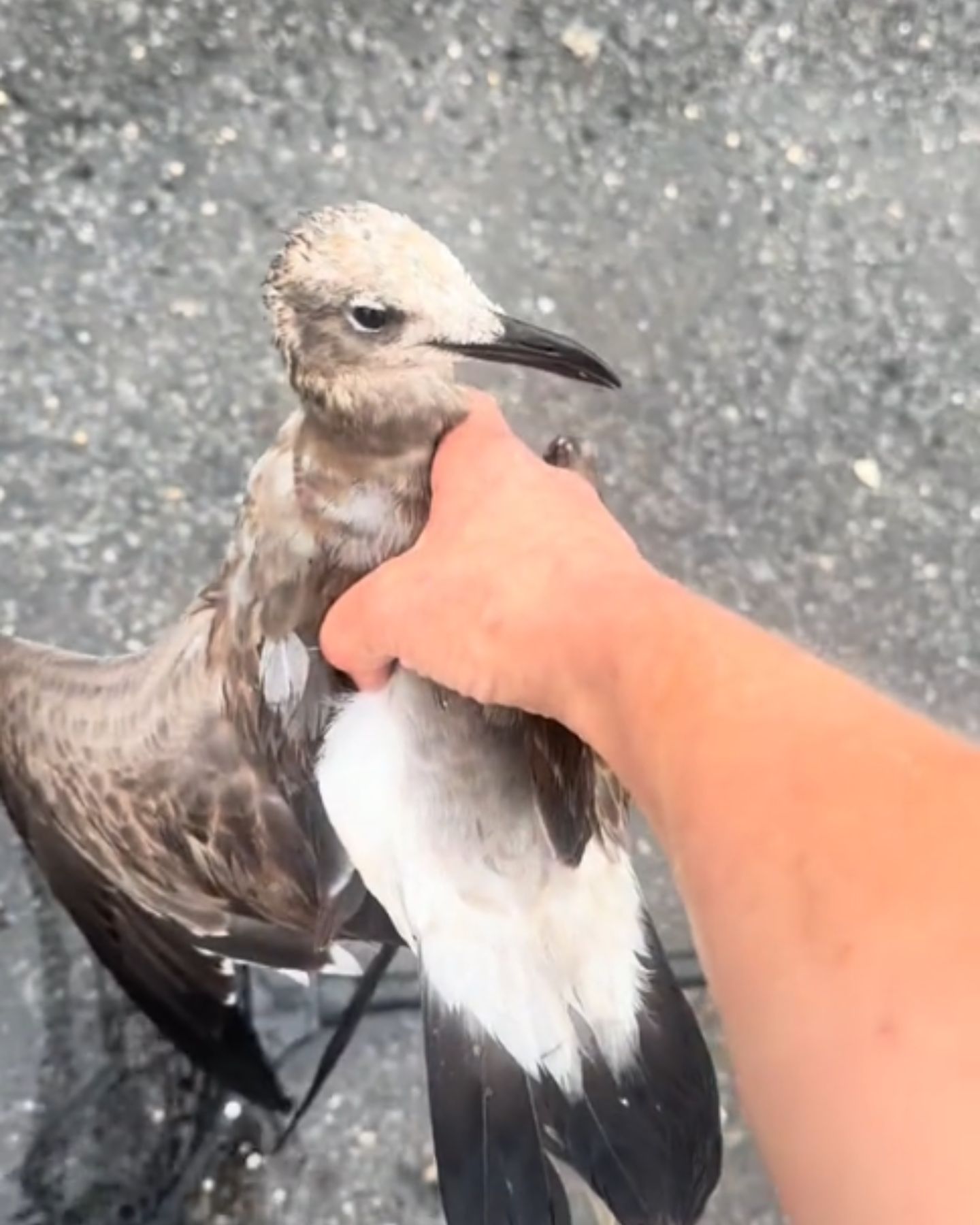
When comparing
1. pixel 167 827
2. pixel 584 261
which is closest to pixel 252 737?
pixel 167 827

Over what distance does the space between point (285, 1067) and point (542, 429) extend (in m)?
0.54

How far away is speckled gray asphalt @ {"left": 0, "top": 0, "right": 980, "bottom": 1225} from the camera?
1286mm

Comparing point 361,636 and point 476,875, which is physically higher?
point 361,636

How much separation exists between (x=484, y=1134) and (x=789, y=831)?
38cm

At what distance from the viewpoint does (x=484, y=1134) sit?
85 centimetres

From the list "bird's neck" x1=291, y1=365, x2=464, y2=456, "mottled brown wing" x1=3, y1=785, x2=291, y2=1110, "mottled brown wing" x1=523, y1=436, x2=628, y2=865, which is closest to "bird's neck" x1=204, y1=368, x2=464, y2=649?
"bird's neck" x1=291, y1=365, x2=464, y2=456

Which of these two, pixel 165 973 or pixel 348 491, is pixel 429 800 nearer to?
pixel 348 491

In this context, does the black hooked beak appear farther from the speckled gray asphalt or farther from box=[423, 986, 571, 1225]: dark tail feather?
the speckled gray asphalt

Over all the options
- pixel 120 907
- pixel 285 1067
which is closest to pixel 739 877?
pixel 120 907

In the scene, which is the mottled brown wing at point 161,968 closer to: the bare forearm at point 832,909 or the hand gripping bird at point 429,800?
the hand gripping bird at point 429,800

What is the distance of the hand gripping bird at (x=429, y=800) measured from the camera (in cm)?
83

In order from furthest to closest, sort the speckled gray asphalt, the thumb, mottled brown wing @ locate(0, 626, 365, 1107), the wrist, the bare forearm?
the speckled gray asphalt
mottled brown wing @ locate(0, 626, 365, 1107)
the thumb
the wrist
the bare forearm

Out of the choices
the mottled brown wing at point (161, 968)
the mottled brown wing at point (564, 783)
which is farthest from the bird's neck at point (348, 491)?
the mottled brown wing at point (161, 968)

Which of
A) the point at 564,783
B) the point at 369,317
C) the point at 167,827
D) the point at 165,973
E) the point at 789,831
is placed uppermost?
the point at 369,317
